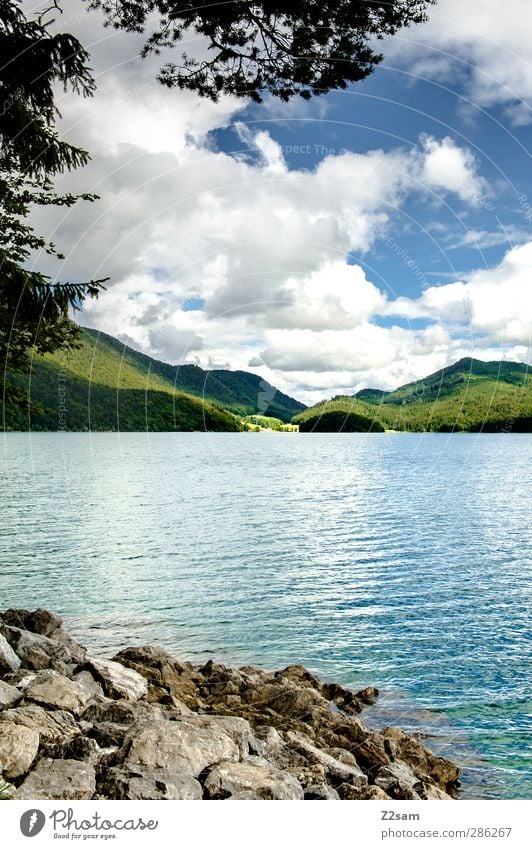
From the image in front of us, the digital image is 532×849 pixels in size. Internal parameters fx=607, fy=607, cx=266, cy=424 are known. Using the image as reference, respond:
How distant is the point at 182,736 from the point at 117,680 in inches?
192

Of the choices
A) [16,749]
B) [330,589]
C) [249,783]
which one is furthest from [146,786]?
[330,589]

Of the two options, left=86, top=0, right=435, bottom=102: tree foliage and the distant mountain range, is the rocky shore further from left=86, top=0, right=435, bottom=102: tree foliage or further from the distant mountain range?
the distant mountain range

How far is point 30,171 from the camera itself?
519 inches

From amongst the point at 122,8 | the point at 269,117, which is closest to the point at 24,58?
the point at 122,8

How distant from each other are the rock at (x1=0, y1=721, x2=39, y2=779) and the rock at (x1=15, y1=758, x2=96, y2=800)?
19 cm

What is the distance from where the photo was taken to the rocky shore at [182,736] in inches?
245

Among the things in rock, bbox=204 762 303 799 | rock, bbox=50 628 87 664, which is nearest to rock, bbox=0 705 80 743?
rock, bbox=204 762 303 799

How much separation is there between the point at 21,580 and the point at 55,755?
2035 cm

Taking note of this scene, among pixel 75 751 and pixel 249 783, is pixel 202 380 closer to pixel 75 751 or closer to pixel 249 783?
pixel 75 751

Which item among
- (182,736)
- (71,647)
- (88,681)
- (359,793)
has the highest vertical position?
(182,736)

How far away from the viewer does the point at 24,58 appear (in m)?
11.1

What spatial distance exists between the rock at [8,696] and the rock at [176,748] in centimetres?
224

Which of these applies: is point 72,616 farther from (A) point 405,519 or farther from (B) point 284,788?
(A) point 405,519

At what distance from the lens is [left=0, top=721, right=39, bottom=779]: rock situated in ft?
20.1
